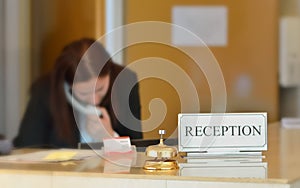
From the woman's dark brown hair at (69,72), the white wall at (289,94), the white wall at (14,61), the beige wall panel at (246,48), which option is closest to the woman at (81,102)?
the woman's dark brown hair at (69,72)

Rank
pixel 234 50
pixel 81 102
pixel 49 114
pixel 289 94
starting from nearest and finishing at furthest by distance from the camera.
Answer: pixel 81 102, pixel 49 114, pixel 234 50, pixel 289 94

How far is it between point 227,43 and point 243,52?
0.07m

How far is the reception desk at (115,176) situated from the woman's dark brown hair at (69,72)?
1.89 feet

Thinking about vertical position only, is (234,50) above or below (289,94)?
above

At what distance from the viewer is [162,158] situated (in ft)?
2.92

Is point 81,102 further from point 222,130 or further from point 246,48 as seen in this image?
point 246,48

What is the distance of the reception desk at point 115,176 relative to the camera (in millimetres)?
799

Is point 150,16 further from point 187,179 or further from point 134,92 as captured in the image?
point 187,179

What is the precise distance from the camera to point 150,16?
7.53 ft

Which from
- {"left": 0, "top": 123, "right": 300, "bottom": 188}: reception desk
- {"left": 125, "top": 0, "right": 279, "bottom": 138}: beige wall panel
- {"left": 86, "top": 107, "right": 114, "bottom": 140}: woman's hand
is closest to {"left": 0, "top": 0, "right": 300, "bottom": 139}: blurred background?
{"left": 125, "top": 0, "right": 279, "bottom": 138}: beige wall panel

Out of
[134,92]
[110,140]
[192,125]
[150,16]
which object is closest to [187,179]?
[192,125]

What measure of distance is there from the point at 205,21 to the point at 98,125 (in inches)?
47.8

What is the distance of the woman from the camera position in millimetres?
1135

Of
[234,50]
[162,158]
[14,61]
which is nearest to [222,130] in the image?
[162,158]
